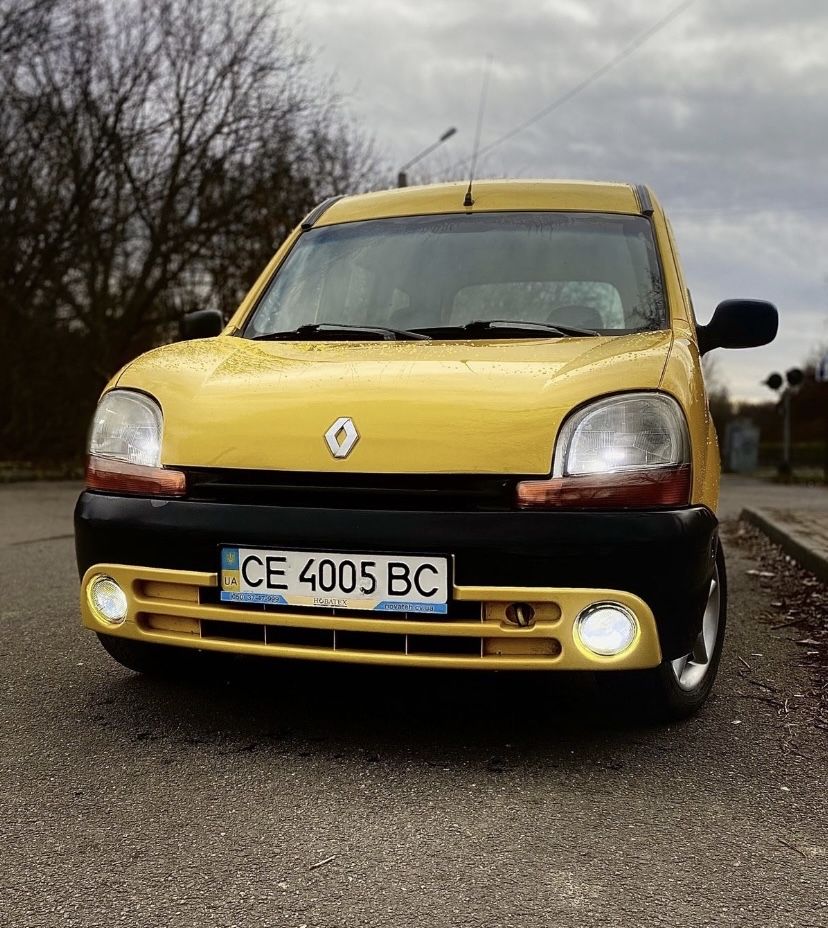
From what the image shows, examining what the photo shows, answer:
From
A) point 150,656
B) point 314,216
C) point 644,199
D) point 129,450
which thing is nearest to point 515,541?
point 129,450

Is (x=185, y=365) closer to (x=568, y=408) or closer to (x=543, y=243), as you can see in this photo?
(x=568, y=408)

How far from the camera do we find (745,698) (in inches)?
138

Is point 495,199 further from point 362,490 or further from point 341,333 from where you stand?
point 362,490

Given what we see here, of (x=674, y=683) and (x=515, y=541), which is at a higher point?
(x=515, y=541)

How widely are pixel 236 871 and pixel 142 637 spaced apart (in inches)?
37.9

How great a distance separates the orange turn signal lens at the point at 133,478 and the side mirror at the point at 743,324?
199 cm

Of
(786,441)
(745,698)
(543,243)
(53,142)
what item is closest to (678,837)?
(745,698)

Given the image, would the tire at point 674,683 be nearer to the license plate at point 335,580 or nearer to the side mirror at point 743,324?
the license plate at point 335,580

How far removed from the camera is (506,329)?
11.1ft

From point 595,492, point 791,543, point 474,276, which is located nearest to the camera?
point 595,492

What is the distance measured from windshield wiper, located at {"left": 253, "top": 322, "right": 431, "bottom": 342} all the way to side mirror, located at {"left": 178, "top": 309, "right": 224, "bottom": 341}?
48 cm

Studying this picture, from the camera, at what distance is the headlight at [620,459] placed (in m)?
2.65

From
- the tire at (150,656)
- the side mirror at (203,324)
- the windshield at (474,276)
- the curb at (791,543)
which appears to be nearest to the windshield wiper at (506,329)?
the windshield at (474,276)

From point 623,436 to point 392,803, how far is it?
41.7 inches
